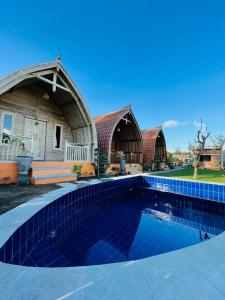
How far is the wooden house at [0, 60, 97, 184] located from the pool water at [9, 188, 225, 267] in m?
3.65

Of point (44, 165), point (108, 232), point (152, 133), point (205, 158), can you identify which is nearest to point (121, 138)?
point (152, 133)

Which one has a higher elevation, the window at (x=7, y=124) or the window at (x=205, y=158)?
the window at (x=7, y=124)

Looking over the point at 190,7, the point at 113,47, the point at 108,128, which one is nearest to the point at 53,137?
the point at 108,128

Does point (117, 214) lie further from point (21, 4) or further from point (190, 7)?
point (190, 7)

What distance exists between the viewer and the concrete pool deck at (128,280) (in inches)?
48.4

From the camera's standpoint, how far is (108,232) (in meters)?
3.60

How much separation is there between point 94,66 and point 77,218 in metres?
15.3

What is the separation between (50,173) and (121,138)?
31.4 ft

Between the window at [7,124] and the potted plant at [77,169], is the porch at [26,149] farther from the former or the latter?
the potted plant at [77,169]

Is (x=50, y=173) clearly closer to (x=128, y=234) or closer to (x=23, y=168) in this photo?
(x=23, y=168)

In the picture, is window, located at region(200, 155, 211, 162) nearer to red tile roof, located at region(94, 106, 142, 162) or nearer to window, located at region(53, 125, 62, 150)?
red tile roof, located at region(94, 106, 142, 162)

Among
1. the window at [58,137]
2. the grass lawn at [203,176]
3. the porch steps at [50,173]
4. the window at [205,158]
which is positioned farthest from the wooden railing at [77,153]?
the window at [205,158]

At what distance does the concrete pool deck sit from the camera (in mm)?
1229

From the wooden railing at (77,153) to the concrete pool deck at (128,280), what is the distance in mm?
7518
